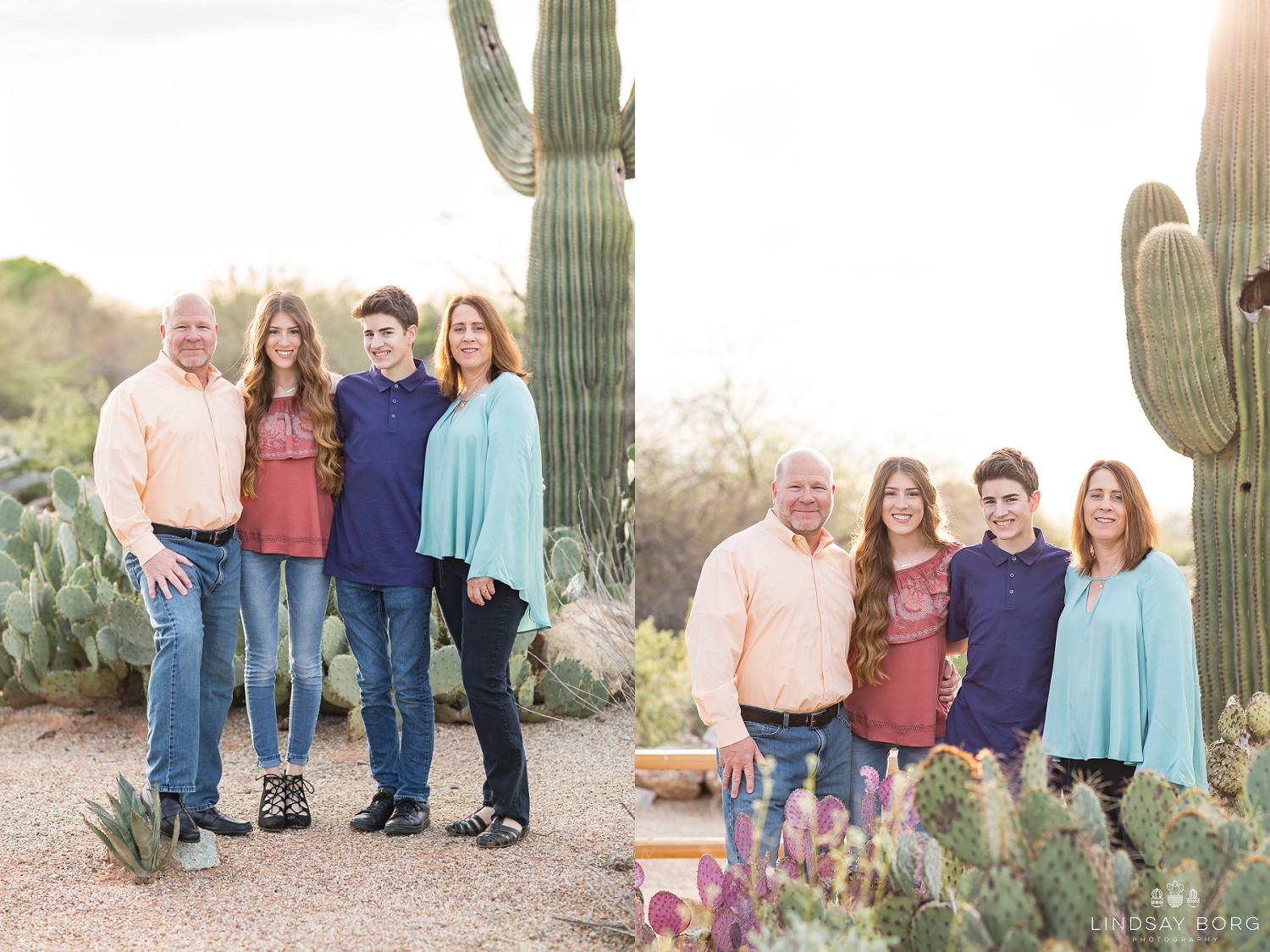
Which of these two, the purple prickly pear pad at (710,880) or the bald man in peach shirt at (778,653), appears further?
the bald man in peach shirt at (778,653)

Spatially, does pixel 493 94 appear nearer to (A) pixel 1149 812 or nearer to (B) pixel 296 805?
(B) pixel 296 805

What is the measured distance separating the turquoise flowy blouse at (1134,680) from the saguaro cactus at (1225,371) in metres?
2.59

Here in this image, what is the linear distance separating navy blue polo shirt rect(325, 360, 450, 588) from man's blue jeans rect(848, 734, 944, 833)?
54.9 inches

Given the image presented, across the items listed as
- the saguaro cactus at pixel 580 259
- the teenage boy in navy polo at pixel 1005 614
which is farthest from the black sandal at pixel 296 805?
the saguaro cactus at pixel 580 259

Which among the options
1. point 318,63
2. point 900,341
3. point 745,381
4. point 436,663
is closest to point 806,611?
point 436,663

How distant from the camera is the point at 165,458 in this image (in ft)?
10.3

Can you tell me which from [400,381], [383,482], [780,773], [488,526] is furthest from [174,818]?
[780,773]

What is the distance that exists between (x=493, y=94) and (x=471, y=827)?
235 inches

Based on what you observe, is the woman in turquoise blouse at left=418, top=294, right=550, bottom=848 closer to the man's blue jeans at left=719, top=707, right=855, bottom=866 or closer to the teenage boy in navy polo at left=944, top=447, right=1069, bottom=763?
the man's blue jeans at left=719, top=707, right=855, bottom=866

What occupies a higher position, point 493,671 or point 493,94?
point 493,94

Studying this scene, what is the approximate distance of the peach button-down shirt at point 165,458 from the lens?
10.0 feet

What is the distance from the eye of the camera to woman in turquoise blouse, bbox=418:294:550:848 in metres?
3.14

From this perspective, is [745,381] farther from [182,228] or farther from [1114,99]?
[182,228]

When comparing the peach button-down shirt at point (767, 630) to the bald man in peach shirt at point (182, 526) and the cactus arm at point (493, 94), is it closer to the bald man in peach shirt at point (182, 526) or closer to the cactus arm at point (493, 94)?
the bald man in peach shirt at point (182, 526)
